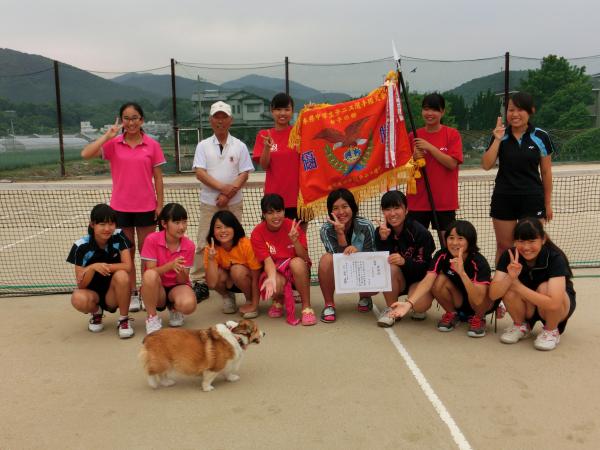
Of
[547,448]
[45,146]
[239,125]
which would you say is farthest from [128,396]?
[45,146]

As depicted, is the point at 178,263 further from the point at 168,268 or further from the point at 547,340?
the point at 547,340

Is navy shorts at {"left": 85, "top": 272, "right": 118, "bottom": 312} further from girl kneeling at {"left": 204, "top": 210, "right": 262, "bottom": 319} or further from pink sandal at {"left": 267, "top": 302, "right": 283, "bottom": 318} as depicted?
pink sandal at {"left": 267, "top": 302, "right": 283, "bottom": 318}

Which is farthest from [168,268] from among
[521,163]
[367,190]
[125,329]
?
[521,163]

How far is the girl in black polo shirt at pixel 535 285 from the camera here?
4.08m

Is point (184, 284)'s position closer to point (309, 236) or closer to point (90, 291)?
point (90, 291)

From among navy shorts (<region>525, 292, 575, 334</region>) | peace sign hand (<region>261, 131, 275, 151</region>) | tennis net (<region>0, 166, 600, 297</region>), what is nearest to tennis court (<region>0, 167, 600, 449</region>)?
navy shorts (<region>525, 292, 575, 334</region>)

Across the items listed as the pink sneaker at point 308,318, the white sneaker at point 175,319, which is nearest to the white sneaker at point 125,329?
the white sneaker at point 175,319

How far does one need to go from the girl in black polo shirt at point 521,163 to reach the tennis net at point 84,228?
4.94 feet

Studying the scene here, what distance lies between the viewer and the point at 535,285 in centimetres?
423

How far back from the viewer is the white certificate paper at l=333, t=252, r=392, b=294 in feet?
15.6

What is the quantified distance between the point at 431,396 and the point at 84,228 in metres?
8.69

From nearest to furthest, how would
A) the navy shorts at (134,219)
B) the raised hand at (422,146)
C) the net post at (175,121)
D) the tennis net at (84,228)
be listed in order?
the raised hand at (422,146)
the navy shorts at (134,219)
the tennis net at (84,228)
the net post at (175,121)

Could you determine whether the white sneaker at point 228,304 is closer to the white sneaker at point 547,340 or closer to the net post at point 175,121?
the white sneaker at point 547,340

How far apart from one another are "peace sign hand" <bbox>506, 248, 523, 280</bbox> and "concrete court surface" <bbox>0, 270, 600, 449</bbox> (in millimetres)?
589
